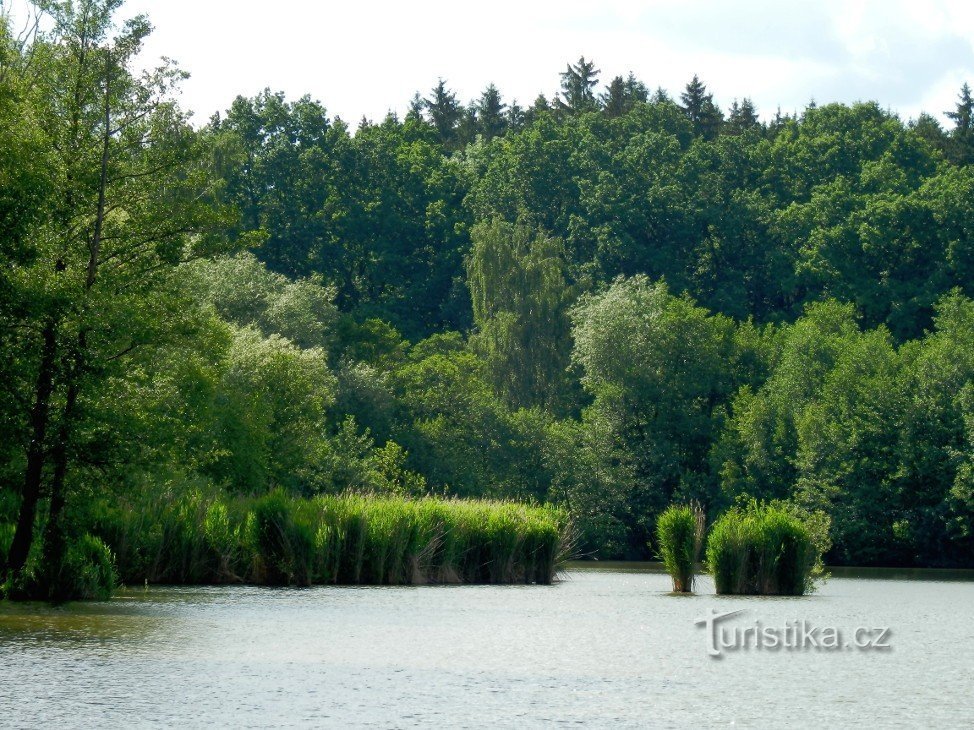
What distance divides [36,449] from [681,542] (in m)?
15.9

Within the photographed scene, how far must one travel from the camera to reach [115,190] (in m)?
33.3

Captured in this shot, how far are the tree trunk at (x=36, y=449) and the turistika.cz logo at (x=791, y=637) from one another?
13.4 metres

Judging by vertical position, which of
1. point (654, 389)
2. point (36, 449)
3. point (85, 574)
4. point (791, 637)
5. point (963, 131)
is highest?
point (963, 131)

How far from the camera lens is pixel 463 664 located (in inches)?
835

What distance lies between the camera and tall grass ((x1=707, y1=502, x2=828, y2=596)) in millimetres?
36312

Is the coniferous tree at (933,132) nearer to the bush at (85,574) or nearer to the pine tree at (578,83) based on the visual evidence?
the pine tree at (578,83)

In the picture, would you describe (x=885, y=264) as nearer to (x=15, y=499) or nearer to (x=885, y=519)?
(x=885, y=519)

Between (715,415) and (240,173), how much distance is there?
1467 inches

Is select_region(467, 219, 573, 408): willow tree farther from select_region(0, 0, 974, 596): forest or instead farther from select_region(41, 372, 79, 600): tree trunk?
select_region(41, 372, 79, 600): tree trunk

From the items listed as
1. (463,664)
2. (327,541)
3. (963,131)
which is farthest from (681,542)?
(963,131)

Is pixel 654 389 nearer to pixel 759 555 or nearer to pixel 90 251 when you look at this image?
pixel 759 555

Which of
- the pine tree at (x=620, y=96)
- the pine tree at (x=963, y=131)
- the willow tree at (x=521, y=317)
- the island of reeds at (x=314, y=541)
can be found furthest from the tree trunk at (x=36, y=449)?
the pine tree at (x=620, y=96)

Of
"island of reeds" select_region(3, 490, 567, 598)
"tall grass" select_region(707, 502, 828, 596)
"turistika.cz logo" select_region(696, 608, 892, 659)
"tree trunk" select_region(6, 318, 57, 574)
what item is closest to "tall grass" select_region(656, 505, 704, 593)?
"tall grass" select_region(707, 502, 828, 596)

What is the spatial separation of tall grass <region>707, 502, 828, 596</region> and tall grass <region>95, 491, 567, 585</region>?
7.44 m
